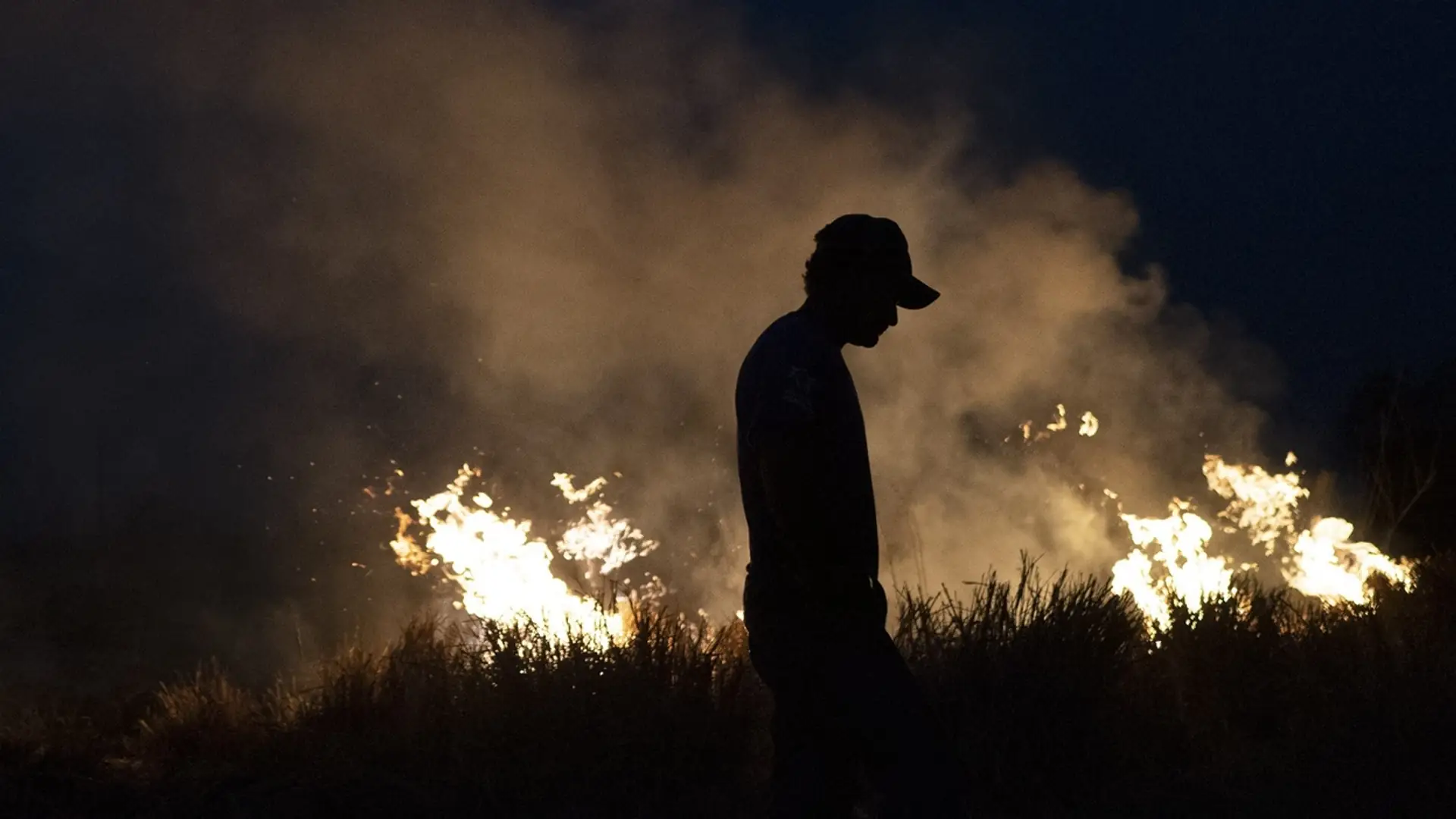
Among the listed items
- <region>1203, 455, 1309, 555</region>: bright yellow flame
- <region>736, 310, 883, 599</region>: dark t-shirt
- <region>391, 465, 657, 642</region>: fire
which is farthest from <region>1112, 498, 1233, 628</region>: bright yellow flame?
<region>736, 310, 883, 599</region>: dark t-shirt

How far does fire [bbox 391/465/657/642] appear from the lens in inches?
351

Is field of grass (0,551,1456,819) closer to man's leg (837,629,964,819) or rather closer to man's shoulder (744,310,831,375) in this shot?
man's leg (837,629,964,819)

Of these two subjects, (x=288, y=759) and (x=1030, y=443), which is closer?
(x=288, y=759)

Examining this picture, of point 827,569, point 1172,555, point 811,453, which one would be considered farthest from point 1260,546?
point 811,453

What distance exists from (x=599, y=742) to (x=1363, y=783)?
321cm

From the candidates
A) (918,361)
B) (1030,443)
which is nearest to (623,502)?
(918,361)

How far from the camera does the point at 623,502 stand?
13.1 meters

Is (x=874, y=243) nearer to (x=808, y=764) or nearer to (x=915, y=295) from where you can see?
(x=915, y=295)

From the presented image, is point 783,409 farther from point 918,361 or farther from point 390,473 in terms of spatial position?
point 390,473

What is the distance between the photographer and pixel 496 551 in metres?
9.47

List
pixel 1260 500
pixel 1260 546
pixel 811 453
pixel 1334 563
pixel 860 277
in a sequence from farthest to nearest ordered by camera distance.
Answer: pixel 1260 500 → pixel 1260 546 → pixel 1334 563 → pixel 860 277 → pixel 811 453

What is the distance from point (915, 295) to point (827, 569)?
2.88 feet

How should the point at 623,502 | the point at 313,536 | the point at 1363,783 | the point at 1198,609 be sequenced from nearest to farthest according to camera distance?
1. the point at 1363,783
2. the point at 1198,609
3. the point at 623,502
4. the point at 313,536

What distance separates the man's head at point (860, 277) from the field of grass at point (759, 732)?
2.59 meters
